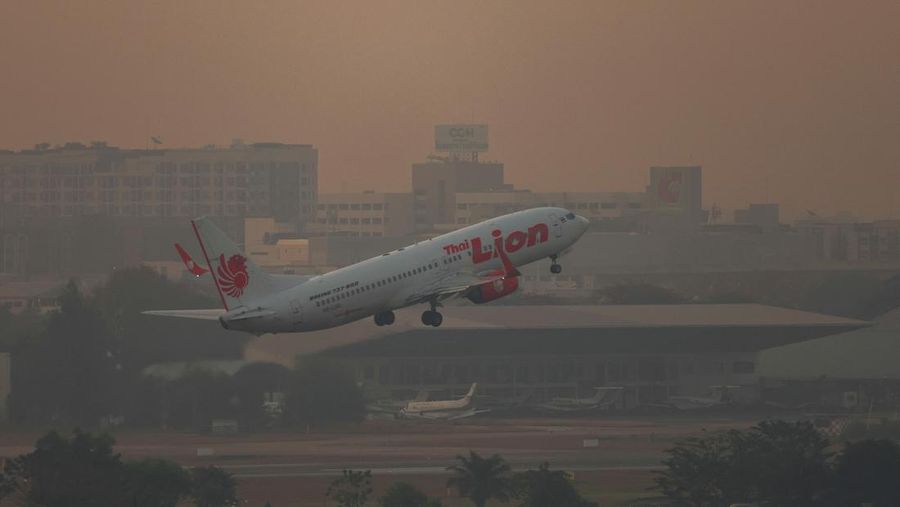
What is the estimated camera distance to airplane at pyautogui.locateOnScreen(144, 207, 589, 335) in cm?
11600

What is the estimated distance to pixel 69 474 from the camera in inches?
4705

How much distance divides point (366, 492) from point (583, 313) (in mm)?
65631

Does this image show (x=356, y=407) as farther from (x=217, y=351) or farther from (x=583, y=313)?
(x=583, y=313)

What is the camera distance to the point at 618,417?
17488cm

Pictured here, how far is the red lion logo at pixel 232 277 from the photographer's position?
11600 centimetres

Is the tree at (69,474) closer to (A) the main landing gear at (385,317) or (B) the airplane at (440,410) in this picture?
(A) the main landing gear at (385,317)

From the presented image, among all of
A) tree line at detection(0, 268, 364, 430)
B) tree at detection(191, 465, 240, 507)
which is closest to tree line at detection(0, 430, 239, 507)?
tree at detection(191, 465, 240, 507)

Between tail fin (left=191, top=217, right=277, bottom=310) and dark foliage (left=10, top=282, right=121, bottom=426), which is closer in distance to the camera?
tail fin (left=191, top=217, right=277, bottom=310)

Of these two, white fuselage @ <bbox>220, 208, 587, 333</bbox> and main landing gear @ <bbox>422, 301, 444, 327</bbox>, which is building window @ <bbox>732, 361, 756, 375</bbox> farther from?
main landing gear @ <bbox>422, 301, 444, 327</bbox>

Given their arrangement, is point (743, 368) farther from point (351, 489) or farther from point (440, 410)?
point (351, 489)

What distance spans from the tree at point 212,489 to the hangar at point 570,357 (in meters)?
46.3

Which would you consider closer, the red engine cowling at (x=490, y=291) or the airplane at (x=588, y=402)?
the red engine cowling at (x=490, y=291)

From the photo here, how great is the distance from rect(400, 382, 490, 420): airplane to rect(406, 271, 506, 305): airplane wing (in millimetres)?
50046

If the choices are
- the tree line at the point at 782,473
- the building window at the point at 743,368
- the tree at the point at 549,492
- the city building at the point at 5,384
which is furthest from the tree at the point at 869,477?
the city building at the point at 5,384
